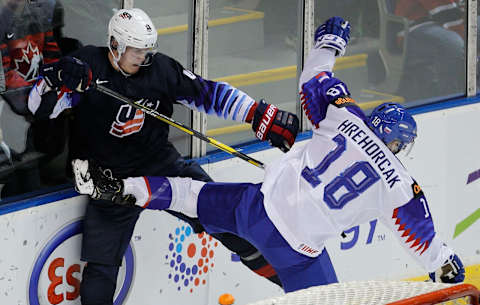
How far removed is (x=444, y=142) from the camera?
5473mm

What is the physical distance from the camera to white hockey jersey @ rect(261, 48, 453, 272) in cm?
400

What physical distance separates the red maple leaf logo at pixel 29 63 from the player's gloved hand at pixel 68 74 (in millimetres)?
199

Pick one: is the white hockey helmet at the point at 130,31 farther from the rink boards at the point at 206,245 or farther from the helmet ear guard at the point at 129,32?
the rink boards at the point at 206,245

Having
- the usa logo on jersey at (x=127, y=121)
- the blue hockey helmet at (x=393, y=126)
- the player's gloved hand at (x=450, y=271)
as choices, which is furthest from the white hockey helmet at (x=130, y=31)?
the player's gloved hand at (x=450, y=271)

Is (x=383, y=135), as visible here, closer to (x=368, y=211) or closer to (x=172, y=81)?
(x=368, y=211)

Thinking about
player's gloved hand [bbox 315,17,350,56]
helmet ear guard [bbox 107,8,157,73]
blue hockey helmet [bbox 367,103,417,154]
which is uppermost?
player's gloved hand [bbox 315,17,350,56]

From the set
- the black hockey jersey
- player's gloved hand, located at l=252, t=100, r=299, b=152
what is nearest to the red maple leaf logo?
the black hockey jersey

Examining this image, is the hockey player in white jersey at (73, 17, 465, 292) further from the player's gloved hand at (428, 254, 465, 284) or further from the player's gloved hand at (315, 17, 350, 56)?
the player's gloved hand at (315, 17, 350, 56)

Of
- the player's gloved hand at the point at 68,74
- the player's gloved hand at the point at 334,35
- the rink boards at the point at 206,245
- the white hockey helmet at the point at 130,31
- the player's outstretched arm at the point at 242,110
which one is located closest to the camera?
the player's gloved hand at the point at 68,74

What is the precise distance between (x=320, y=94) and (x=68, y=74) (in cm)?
106

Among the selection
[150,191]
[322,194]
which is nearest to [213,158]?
[150,191]

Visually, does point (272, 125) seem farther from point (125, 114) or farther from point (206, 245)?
point (206, 245)

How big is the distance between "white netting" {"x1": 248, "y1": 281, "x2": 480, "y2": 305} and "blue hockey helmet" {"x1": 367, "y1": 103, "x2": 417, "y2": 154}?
1.41 m

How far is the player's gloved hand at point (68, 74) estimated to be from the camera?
377 cm
